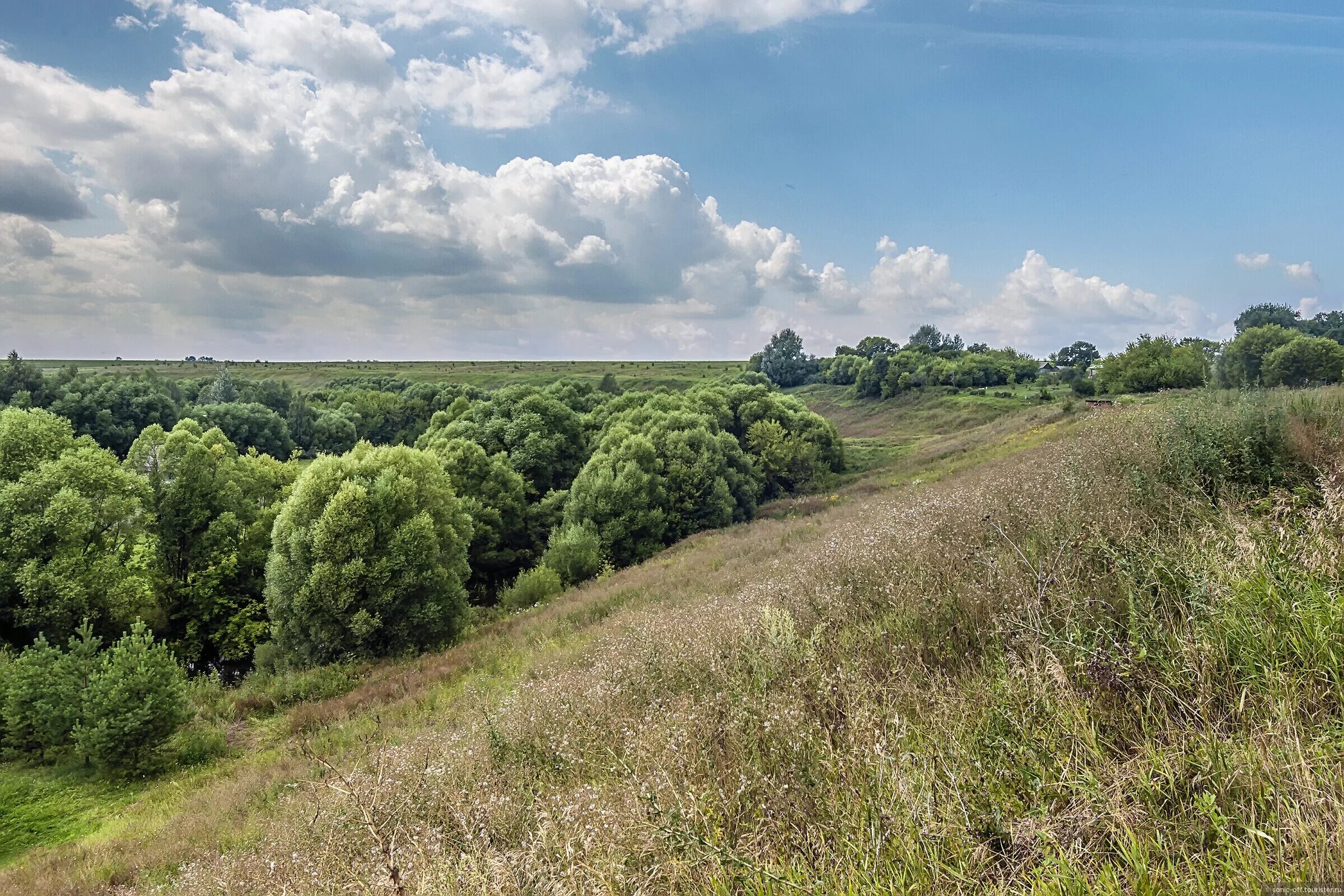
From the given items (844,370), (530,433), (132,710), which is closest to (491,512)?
(530,433)

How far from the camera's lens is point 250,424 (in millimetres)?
63312

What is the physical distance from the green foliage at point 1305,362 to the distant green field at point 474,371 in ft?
292

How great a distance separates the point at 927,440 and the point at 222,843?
6353cm

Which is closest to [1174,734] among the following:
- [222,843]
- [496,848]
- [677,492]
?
[496,848]

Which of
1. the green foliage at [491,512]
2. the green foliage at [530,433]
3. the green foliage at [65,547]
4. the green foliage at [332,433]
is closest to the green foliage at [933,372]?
the green foliage at [530,433]

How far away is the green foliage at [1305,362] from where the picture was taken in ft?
166

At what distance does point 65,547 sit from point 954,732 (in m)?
28.3

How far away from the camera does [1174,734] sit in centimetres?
305

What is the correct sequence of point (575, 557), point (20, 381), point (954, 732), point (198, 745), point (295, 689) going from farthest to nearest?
point (20, 381) < point (575, 557) < point (295, 689) < point (198, 745) < point (954, 732)

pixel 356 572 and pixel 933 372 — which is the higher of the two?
pixel 933 372

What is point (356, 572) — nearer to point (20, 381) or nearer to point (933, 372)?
point (20, 381)

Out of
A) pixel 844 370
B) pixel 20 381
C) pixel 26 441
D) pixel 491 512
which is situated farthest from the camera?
pixel 844 370

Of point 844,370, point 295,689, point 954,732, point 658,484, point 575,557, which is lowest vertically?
point 295,689

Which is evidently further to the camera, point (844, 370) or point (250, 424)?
point (844, 370)
